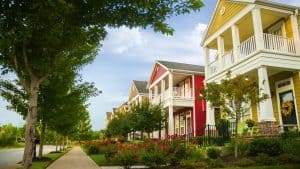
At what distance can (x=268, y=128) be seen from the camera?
14039 mm

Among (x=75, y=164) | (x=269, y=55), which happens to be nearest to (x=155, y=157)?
(x=75, y=164)

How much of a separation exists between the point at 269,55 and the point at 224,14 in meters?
5.43

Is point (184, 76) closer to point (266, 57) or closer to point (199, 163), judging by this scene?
point (266, 57)

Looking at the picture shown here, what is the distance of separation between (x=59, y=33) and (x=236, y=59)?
12.2 m

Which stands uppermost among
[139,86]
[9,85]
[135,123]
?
[139,86]

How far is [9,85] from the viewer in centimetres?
1620

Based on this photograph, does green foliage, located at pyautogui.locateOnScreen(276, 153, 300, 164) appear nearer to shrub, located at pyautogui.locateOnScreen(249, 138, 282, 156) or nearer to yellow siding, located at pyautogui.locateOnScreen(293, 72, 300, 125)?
shrub, located at pyautogui.locateOnScreen(249, 138, 282, 156)

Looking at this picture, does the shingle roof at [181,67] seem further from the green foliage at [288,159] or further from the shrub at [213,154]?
A: the green foliage at [288,159]

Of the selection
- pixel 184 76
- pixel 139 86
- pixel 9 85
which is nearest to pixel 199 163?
pixel 9 85

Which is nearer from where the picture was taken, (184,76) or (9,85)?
(9,85)

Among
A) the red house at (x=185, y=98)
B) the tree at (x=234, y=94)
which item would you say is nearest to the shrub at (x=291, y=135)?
the tree at (x=234, y=94)

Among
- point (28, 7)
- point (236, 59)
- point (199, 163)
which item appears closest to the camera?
point (28, 7)

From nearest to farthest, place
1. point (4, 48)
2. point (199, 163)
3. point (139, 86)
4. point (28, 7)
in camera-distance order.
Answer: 1. point (28, 7)
2. point (4, 48)
3. point (199, 163)
4. point (139, 86)

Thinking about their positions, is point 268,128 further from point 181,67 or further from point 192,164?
point 181,67
